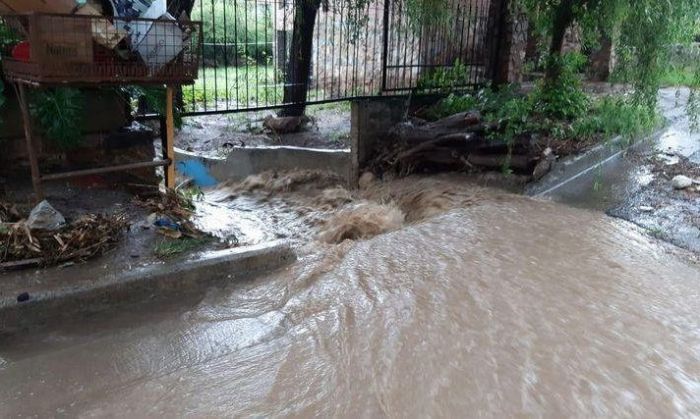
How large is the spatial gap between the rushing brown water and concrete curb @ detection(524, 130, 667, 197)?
5.01ft

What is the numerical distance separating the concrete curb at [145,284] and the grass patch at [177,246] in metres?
0.13

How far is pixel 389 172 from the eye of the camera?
24.4 ft

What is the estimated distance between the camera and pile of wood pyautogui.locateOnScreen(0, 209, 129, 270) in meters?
3.71

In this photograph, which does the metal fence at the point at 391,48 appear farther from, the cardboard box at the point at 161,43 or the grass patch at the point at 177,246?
the grass patch at the point at 177,246

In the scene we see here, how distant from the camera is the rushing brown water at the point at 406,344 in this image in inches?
114

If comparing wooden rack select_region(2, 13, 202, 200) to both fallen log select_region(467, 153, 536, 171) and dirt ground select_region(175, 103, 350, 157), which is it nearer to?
fallen log select_region(467, 153, 536, 171)

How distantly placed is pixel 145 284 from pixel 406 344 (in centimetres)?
173

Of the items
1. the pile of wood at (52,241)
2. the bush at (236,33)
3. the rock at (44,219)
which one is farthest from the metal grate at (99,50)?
the bush at (236,33)

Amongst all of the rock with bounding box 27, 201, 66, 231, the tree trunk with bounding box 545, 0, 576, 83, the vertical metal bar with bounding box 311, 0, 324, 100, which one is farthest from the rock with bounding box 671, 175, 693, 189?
the rock with bounding box 27, 201, 66, 231

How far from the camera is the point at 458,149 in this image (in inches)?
270

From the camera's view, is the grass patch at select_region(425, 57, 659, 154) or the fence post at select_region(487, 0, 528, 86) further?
the fence post at select_region(487, 0, 528, 86)

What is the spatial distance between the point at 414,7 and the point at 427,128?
1.56 meters

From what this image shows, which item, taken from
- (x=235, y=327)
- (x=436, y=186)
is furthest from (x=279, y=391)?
(x=436, y=186)

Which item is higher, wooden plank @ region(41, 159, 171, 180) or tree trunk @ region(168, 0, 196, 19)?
tree trunk @ region(168, 0, 196, 19)
